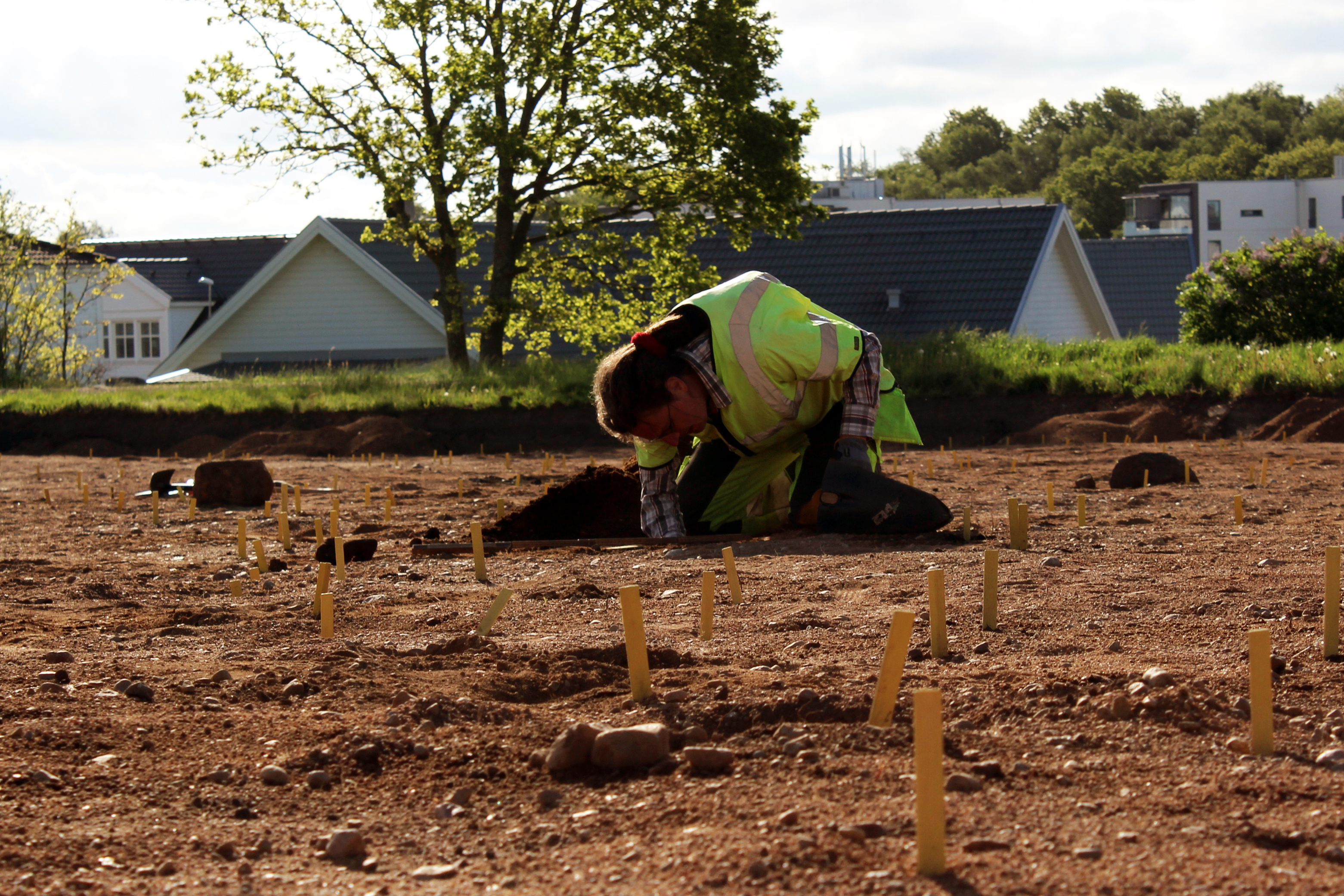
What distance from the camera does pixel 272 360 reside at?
31922 millimetres

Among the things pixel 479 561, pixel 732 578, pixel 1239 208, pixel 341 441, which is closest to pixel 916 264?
pixel 341 441

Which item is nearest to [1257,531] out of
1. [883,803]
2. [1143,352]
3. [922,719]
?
[883,803]

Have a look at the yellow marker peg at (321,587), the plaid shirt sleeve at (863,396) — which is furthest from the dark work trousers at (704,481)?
the yellow marker peg at (321,587)

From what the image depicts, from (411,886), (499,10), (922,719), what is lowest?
(411,886)

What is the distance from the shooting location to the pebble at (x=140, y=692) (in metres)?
3.27

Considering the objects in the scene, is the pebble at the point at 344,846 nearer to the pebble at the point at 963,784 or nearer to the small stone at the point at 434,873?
the small stone at the point at 434,873

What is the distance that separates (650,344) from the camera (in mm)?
5574

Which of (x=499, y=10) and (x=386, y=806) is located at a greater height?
(x=499, y=10)

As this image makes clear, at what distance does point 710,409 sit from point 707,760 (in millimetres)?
3327

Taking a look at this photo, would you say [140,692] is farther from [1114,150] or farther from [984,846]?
[1114,150]

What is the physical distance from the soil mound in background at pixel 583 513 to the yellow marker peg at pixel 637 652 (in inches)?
155

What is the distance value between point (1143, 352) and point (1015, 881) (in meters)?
16.8

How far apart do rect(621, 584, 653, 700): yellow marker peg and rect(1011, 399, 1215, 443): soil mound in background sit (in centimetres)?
1192

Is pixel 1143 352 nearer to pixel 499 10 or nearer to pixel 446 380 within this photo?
pixel 446 380
